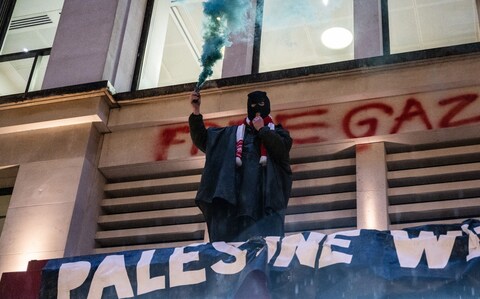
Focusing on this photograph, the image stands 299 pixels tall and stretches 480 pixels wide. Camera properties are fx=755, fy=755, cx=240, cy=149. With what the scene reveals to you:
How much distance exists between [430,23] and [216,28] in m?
4.15

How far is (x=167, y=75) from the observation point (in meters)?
11.5

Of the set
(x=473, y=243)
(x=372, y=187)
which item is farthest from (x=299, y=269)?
(x=372, y=187)

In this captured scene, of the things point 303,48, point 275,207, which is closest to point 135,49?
point 303,48

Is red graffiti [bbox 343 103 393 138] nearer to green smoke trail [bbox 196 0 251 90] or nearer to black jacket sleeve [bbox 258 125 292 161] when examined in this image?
green smoke trail [bbox 196 0 251 90]

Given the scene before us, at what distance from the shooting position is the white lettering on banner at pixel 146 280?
20.8 ft

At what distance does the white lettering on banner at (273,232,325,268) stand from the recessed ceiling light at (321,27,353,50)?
201 inches

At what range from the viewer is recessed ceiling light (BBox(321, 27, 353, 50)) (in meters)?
10.8

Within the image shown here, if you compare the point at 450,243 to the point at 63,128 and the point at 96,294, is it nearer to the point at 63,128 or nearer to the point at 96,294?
the point at 96,294

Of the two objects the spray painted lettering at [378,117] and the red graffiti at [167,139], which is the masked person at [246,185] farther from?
the red graffiti at [167,139]

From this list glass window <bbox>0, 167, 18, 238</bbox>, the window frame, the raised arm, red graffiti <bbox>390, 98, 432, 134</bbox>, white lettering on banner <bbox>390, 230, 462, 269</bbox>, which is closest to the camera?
white lettering on banner <bbox>390, 230, 462, 269</bbox>

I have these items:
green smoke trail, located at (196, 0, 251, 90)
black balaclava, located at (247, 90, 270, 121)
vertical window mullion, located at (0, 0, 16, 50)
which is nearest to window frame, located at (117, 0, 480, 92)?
green smoke trail, located at (196, 0, 251, 90)

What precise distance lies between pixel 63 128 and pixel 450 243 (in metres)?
6.48

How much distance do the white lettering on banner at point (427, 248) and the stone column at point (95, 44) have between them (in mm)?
6260

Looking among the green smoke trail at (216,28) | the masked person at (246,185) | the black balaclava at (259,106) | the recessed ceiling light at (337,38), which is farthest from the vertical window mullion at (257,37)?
the masked person at (246,185)
